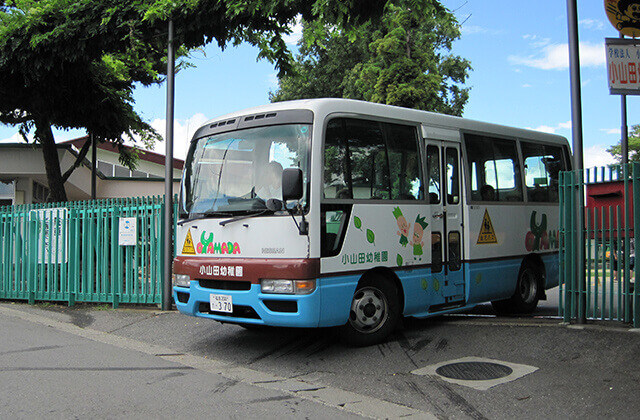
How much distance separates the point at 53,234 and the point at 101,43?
166 inches

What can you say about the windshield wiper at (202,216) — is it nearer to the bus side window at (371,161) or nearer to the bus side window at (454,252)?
the bus side window at (371,161)

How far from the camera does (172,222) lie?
10.8m

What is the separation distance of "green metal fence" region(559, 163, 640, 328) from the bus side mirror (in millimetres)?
3420

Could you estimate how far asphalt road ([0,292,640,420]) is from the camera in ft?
17.1

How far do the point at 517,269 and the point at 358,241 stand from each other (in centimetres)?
354

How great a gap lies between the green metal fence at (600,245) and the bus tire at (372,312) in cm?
214

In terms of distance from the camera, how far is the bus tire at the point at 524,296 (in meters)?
9.83

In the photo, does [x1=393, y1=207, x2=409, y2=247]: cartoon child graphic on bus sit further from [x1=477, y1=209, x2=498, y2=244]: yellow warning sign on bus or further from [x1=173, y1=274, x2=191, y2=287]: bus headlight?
[x1=173, y1=274, x2=191, y2=287]: bus headlight

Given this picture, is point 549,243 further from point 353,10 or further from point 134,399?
point 134,399

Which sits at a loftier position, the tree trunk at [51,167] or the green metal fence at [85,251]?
the tree trunk at [51,167]

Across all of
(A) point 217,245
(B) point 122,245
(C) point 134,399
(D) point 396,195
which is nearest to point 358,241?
(D) point 396,195

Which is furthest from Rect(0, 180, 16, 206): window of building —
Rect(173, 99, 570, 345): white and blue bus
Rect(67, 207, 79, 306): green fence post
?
Rect(173, 99, 570, 345): white and blue bus

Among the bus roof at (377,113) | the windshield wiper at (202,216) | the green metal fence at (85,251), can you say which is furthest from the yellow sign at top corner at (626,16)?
the green metal fence at (85,251)

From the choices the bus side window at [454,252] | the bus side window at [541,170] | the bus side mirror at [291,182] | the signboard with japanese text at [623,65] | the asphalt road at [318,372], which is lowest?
the asphalt road at [318,372]
